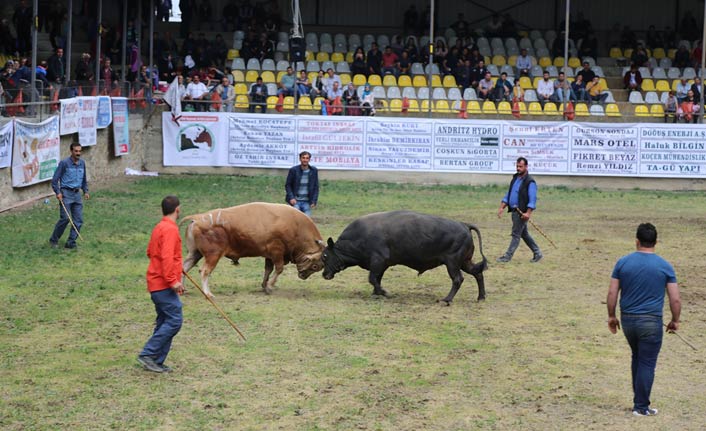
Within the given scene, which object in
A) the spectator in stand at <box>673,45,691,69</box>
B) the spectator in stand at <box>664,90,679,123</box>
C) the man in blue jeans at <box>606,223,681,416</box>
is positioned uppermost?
the spectator in stand at <box>673,45,691,69</box>

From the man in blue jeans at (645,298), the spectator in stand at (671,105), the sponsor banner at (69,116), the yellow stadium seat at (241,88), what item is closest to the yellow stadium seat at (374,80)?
the yellow stadium seat at (241,88)

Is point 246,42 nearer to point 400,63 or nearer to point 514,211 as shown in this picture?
point 400,63

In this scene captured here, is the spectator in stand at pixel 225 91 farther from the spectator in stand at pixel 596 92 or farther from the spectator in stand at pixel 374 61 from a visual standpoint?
the spectator in stand at pixel 596 92

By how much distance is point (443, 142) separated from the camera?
33.4m

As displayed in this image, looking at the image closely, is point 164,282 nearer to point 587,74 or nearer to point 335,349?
point 335,349

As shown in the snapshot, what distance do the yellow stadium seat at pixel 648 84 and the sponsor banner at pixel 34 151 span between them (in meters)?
21.0

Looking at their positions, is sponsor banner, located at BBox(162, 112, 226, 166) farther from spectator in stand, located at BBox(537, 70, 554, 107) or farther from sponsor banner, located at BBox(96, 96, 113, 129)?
spectator in stand, located at BBox(537, 70, 554, 107)

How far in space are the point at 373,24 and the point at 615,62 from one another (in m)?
9.46

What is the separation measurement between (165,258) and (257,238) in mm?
4655

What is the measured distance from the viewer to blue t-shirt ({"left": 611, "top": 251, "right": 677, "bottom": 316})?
397 inches

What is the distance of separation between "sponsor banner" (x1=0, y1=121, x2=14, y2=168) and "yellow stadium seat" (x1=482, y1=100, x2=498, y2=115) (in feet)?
50.9

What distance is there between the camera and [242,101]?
1350 inches

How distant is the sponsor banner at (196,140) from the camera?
33.4m

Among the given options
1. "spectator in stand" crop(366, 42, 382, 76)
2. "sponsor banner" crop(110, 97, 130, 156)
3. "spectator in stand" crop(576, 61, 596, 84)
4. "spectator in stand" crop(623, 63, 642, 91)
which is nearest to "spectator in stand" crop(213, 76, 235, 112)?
"sponsor banner" crop(110, 97, 130, 156)
